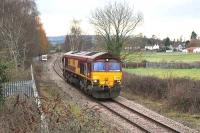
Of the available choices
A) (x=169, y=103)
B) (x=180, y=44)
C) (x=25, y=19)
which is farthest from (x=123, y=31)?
(x=180, y=44)

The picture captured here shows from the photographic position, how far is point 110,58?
27.8 metres

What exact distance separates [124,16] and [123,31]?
236cm

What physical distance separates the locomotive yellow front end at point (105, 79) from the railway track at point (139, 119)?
1399 millimetres

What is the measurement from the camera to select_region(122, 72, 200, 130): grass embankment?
21420mm

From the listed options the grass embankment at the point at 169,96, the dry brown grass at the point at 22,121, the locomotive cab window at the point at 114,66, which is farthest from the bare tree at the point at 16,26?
the dry brown grass at the point at 22,121

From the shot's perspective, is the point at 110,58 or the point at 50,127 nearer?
the point at 50,127

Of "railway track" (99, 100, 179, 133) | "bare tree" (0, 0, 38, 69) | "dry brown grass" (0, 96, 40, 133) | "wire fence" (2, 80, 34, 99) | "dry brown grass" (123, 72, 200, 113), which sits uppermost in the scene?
"bare tree" (0, 0, 38, 69)

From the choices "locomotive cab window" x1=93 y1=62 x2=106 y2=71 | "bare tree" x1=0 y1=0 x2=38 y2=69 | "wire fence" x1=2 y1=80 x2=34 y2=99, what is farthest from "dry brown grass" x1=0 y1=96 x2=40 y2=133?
"bare tree" x1=0 y1=0 x2=38 y2=69

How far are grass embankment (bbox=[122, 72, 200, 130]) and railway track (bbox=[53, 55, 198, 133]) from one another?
1.25m

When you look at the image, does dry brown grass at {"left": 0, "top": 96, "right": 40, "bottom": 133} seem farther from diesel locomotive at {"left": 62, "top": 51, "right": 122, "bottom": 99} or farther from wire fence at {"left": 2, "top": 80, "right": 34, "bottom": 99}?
diesel locomotive at {"left": 62, "top": 51, "right": 122, "bottom": 99}

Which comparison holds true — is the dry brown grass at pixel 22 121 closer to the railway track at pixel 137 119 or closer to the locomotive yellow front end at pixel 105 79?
the railway track at pixel 137 119

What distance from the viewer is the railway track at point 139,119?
17.2 m

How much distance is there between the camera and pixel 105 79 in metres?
27.2

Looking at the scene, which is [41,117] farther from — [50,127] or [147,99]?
[147,99]
